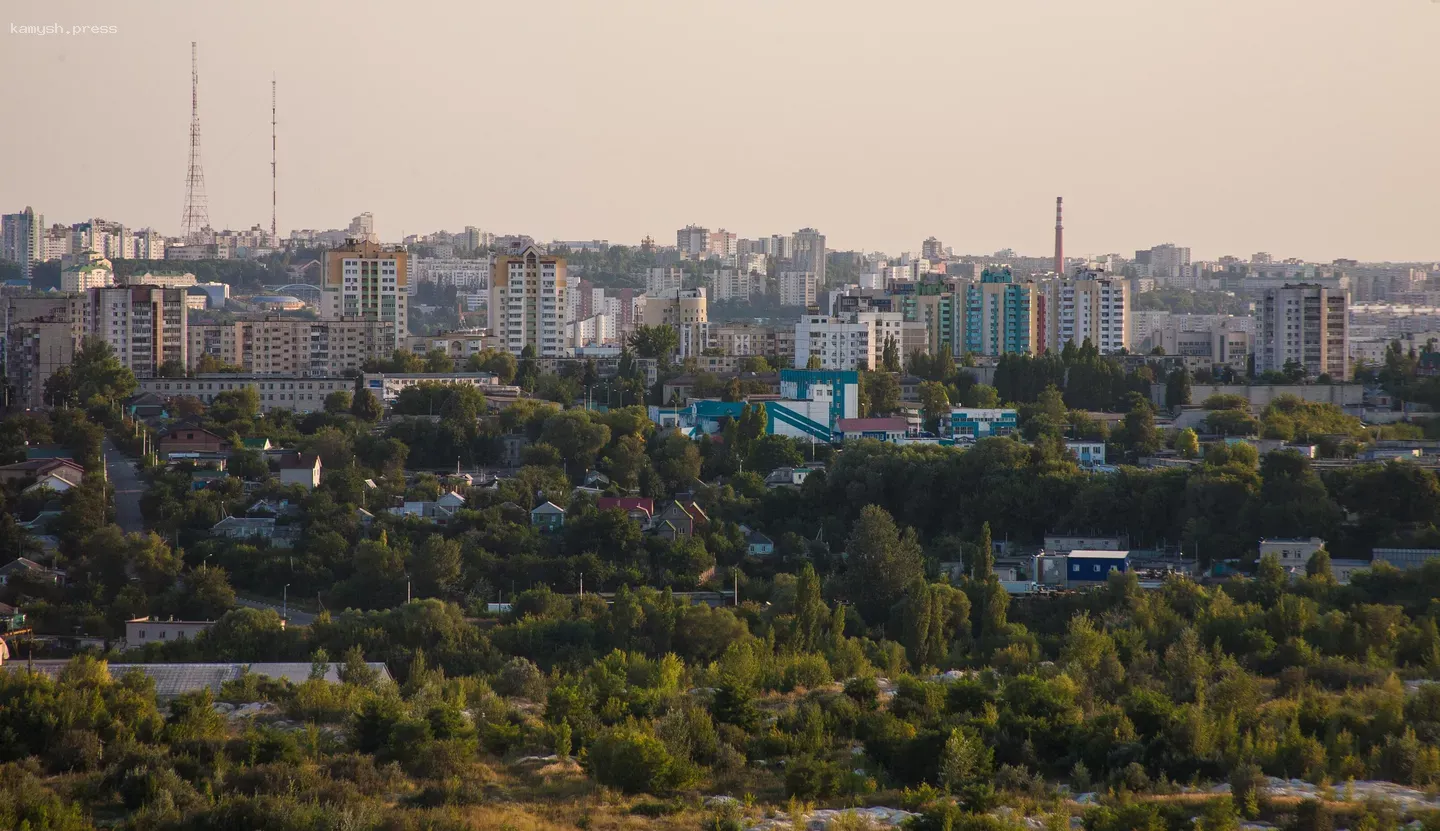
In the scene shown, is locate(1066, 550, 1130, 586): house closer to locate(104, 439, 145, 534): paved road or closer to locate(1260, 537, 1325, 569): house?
locate(1260, 537, 1325, 569): house

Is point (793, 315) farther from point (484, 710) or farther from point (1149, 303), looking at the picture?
point (484, 710)

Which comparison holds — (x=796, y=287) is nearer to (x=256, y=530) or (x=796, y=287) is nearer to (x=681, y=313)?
(x=681, y=313)

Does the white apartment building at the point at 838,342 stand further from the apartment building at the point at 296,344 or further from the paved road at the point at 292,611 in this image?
the paved road at the point at 292,611

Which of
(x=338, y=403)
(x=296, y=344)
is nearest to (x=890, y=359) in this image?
(x=338, y=403)

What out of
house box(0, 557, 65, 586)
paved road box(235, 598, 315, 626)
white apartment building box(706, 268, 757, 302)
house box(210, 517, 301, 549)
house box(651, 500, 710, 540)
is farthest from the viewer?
white apartment building box(706, 268, 757, 302)

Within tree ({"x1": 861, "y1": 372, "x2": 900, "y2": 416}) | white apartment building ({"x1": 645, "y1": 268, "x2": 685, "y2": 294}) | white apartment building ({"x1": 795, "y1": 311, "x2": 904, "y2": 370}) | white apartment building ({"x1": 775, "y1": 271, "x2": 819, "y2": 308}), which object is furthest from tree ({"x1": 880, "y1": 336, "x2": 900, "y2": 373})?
white apartment building ({"x1": 775, "y1": 271, "x2": 819, "y2": 308})
